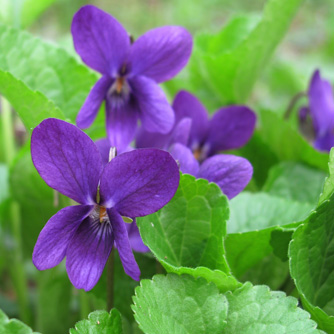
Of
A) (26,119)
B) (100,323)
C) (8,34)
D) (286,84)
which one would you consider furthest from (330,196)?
(286,84)

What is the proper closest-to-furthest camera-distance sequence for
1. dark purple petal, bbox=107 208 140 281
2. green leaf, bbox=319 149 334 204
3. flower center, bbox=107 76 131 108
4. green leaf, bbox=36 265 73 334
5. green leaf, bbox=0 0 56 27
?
dark purple petal, bbox=107 208 140 281 < green leaf, bbox=319 149 334 204 < flower center, bbox=107 76 131 108 < green leaf, bbox=36 265 73 334 < green leaf, bbox=0 0 56 27

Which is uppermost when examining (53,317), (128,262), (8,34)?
(8,34)

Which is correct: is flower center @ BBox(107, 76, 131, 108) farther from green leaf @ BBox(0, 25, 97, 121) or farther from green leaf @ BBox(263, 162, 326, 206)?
green leaf @ BBox(263, 162, 326, 206)

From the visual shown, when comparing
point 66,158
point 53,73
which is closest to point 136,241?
point 66,158

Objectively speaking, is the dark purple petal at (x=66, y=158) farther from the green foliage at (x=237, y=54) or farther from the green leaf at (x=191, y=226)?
the green foliage at (x=237, y=54)

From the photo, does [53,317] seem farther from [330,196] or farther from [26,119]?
[330,196]

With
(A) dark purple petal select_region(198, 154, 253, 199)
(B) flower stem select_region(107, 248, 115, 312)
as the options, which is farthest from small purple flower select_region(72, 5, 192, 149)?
(B) flower stem select_region(107, 248, 115, 312)
